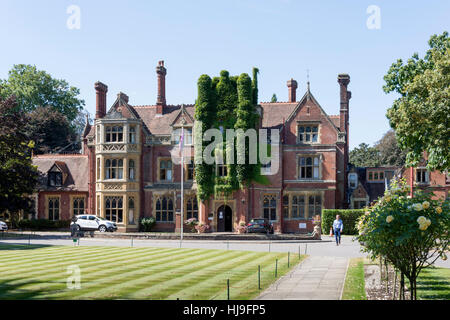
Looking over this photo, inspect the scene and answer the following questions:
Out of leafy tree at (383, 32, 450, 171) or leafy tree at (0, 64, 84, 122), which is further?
leafy tree at (0, 64, 84, 122)

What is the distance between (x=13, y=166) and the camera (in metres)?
42.1

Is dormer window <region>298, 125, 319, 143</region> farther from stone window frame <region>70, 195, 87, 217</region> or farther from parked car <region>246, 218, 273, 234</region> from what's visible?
stone window frame <region>70, 195, 87, 217</region>

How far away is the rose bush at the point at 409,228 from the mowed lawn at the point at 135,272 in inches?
163

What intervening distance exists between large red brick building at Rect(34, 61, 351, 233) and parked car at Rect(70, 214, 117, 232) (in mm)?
3385

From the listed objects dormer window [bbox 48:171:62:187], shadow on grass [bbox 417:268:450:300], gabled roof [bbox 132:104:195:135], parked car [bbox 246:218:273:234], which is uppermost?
gabled roof [bbox 132:104:195:135]

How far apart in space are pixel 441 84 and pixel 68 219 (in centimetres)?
3615

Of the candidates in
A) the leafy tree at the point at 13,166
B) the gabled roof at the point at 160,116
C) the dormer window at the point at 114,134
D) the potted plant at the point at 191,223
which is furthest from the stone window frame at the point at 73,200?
the potted plant at the point at 191,223

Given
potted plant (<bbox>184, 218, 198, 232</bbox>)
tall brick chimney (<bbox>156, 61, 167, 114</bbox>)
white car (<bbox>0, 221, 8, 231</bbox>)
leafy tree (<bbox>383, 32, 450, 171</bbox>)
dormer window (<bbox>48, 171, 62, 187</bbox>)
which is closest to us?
leafy tree (<bbox>383, 32, 450, 171</bbox>)

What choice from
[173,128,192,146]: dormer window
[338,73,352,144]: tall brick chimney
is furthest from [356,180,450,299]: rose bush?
[173,128,192,146]: dormer window

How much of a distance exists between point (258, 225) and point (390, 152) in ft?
133

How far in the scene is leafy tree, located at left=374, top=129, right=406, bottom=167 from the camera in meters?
70.6

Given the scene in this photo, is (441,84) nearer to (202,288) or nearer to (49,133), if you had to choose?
(202,288)

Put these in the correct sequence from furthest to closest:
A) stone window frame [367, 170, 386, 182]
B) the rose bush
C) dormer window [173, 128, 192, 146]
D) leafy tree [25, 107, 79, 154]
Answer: leafy tree [25, 107, 79, 154], stone window frame [367, 170, 386, 182], dormer window [173, 128, 192, 146], the rose bush
